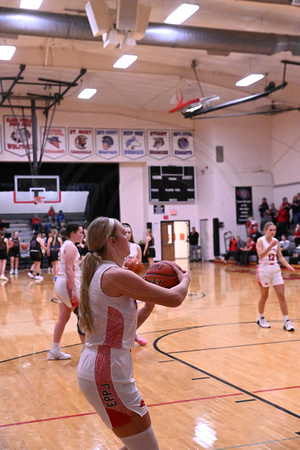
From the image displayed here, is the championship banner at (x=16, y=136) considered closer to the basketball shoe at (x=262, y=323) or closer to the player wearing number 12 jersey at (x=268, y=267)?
the player wearing number 12 jersey at (x=268, y=267)

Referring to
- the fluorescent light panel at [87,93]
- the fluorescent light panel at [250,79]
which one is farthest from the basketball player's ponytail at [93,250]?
→ the fluorescent light panel at [87,93]

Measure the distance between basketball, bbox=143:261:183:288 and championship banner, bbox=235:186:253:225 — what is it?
73.5ft

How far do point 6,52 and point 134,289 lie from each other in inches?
615

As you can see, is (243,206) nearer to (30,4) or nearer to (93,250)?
(30,4)

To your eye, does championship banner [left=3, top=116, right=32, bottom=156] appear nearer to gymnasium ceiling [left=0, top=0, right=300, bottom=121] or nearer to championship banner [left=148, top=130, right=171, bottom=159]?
gymnasium ceiling [left=0, top=0, right=300, bottom=121]

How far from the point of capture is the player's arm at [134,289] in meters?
2.39

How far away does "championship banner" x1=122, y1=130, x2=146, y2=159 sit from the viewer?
2438cm

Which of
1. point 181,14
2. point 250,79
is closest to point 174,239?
point 250,79

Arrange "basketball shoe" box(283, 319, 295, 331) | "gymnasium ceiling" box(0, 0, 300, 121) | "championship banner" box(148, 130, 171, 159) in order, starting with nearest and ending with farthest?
"basketball shoe" box(283, 319, 295, 331) < "gymnasium ceiling" box(0, 0, 300, 121) < "championship banner" box(148, 130, 171, 159)

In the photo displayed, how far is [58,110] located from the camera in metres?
23.3

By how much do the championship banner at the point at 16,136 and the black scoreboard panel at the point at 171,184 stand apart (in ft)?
19.3

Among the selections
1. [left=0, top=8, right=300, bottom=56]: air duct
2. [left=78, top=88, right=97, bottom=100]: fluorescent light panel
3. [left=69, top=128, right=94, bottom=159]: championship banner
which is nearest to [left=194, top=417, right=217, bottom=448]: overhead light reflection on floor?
[left=0, top=8, right=300, bottom=56]: air duct

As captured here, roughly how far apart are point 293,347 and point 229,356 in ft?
3.19

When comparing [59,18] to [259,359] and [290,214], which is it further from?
[290,214]
